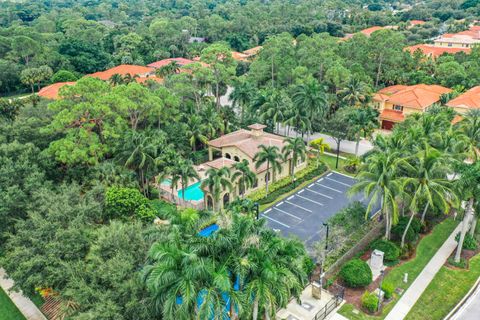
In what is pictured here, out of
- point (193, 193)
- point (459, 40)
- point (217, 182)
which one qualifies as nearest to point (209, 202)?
point (217, 182)

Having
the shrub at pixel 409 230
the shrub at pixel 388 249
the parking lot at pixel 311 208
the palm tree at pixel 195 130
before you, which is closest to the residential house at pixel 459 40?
the parking lot at pixel 311 208

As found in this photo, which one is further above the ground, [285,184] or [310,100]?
[310,100]

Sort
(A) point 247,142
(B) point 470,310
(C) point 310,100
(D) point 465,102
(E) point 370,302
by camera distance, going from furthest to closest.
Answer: (D) point 465,102, (C) point 310,100, (A) point 247,142, (B) point 470,310, (E) point 370,302

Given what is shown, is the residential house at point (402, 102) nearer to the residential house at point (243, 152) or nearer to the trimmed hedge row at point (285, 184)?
the trimmed hedge row at point (285, 184)

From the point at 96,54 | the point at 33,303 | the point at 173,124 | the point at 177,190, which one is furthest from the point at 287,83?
the point at 33,303

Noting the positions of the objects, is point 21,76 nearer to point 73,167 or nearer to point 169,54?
point 169,54

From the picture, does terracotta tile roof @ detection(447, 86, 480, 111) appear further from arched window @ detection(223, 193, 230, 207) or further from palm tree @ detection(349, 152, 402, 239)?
arched window @ detection(223, 193, 230, 207)

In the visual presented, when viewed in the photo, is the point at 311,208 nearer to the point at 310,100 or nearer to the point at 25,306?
the point at 310,100
